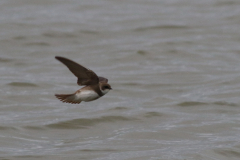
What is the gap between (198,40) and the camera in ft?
57.0

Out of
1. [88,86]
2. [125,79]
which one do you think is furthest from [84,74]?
[125,79]

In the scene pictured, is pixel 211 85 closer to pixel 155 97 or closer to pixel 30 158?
pixel 155 97

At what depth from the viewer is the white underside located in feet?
22.5

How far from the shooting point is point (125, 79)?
540 inches

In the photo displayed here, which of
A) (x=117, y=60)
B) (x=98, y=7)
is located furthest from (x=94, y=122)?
(x=98, y=7)

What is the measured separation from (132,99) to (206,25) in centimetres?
750

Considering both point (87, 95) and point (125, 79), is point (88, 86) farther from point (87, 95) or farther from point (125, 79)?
point (125, 79)

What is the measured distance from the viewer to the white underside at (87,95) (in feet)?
22.5

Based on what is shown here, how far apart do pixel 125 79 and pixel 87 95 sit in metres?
6.84

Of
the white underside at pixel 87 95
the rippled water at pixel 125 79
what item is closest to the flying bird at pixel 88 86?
the white underside at pixel 87 95

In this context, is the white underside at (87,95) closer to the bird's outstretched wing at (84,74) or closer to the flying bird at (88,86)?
the flying bird at (88,86)

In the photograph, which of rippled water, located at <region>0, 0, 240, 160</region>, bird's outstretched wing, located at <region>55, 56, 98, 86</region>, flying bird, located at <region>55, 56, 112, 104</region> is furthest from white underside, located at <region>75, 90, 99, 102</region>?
rippled water, located at <region>0, 0, 240, 160</region>

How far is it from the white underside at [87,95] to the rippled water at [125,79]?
4.85ft

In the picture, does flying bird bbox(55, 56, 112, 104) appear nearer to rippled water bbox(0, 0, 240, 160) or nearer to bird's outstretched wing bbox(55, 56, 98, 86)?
bird's outstretched wing bbox(55, 56, 98, 86)
